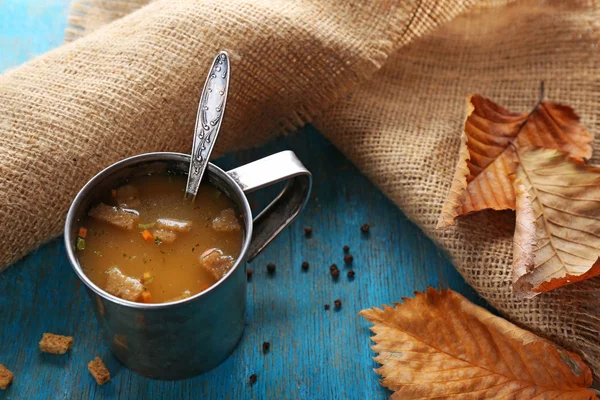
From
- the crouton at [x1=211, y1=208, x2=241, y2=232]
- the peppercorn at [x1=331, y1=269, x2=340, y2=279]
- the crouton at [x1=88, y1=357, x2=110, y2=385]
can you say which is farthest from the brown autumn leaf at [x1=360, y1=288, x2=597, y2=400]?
the crouton at [x1=88, y1=357, x2=110, y2=385]

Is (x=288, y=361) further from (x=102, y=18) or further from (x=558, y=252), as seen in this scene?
(x=102, y=18)

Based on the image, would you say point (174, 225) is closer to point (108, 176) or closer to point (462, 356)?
point (108, 176)

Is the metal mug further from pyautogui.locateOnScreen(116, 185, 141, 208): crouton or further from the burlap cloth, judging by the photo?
the burlap cloth

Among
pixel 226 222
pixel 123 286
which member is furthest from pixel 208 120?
pixel 123 286

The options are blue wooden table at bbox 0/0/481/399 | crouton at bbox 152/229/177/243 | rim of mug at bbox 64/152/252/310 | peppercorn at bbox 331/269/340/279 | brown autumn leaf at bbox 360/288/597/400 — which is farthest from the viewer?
peppercorn at bbox 331/269/340/279

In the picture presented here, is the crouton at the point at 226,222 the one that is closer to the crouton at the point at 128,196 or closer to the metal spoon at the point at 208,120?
the metal spoon at the point at 208,120

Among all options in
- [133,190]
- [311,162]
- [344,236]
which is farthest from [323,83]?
[133,190]
